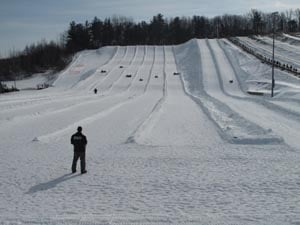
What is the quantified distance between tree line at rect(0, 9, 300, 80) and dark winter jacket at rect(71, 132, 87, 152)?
100 metres

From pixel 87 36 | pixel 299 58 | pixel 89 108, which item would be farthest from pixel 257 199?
pixel 87 36

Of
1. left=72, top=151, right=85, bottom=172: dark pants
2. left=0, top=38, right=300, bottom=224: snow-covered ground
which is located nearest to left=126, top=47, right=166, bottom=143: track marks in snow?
left=0, top=38, right=300, bottom=224: snow-covered ground

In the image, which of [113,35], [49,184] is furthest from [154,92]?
[113,35]

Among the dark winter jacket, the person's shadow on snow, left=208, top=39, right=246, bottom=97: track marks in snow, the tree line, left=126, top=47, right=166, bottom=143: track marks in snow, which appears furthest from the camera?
the tree line

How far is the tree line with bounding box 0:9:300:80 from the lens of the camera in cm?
11956

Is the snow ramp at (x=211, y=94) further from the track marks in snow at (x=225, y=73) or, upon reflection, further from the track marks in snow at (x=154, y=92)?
the track marks in snow at (x=154, y=92)

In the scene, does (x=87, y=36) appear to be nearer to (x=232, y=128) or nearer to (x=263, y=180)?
(x=232, y=128)

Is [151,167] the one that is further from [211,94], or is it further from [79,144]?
[211,94]

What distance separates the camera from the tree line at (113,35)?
11956 centimetres

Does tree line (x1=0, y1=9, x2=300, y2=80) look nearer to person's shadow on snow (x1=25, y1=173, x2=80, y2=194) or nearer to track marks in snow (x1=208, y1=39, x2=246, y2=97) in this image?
track marks in snow (x1=208, y1=39, x2=246, y2=97)

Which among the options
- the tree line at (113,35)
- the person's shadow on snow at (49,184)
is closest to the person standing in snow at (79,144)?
the person's shadow on snow at (49,184)

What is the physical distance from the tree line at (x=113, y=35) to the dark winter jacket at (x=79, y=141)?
328ft

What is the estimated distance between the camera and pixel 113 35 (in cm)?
14700

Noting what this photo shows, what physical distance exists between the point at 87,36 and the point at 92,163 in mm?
124662
